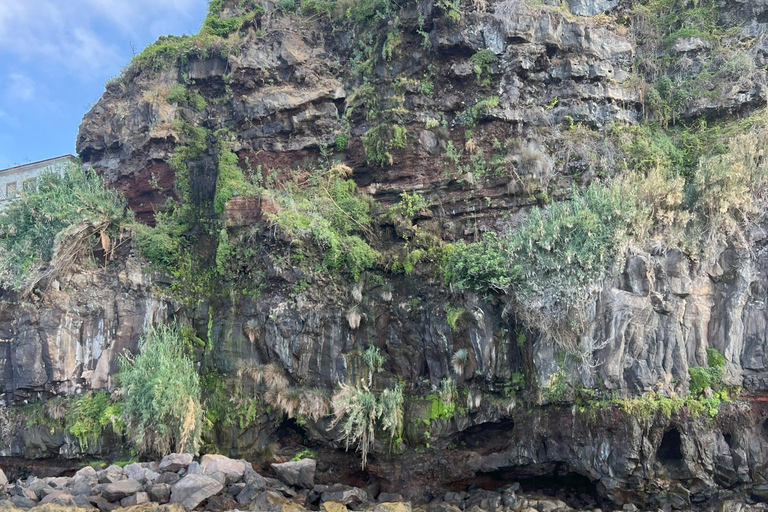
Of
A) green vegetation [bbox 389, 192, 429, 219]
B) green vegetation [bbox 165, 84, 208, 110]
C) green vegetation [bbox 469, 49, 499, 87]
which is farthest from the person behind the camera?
green vegetation [bbox 165, 84, 208, 110]

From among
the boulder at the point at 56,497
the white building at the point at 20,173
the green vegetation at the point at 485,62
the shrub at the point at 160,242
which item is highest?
the green vegetation at the point at 485,62

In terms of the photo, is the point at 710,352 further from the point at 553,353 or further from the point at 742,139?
the point at 742,139

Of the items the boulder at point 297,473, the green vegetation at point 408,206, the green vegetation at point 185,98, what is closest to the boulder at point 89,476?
the boulder at point 297,473

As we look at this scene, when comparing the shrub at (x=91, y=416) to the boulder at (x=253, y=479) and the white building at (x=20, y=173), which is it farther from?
the white building at (x=20, y=173)

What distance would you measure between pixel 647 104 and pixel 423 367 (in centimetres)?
935

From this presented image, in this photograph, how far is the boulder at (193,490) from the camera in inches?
460

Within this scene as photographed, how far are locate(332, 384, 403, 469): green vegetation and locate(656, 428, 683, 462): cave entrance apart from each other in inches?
209

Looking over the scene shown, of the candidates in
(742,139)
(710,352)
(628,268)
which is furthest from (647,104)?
(710,352)

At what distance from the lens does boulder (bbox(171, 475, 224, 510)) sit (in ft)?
38.4

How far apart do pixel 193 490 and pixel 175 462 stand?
3.76 feet

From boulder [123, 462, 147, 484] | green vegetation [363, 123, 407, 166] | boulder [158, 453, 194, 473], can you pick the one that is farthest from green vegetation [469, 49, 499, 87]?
boulder [123, 462, 147, 484]

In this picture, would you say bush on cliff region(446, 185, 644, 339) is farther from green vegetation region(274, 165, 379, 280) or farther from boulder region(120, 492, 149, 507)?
boulder region(120, 492, 149, 507)

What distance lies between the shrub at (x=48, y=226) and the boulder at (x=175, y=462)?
250 inches

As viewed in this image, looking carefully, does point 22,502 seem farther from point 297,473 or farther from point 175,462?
point 297,473
